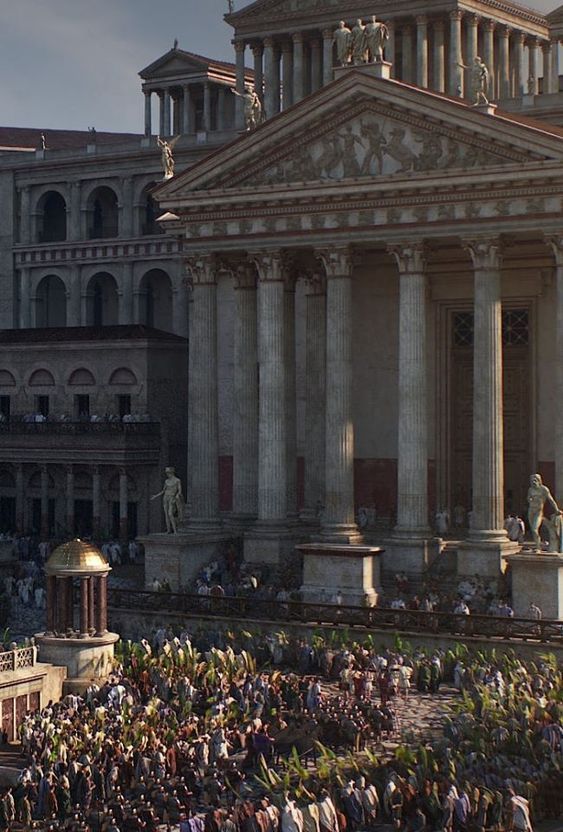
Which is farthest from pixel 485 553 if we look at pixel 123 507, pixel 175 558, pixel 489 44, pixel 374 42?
pixel 489 44

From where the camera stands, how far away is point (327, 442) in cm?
6750

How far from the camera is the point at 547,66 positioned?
92750mm

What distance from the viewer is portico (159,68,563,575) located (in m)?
63.4

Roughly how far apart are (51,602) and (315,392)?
20.0m

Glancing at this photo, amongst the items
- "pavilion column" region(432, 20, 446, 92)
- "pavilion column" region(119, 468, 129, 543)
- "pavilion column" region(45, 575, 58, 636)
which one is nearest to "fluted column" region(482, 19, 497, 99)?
"pavilion column" region(432, 20, 446, 92)

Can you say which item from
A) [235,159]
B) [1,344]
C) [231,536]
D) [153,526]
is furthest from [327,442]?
[1,344]

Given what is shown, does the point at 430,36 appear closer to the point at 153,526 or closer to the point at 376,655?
the point at 153,526

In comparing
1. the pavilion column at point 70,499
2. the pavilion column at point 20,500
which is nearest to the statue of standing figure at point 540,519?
the pavilion column at point 70,499

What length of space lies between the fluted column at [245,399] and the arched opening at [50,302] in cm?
3062

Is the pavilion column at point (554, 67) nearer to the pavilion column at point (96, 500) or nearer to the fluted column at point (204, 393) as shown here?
the fluted column at point (204, 393)

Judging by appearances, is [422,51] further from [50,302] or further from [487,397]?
[487,397]

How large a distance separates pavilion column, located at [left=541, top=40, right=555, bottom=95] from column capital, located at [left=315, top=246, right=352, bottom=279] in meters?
26.7

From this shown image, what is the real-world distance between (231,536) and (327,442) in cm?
542

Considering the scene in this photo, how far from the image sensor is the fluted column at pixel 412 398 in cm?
6527
